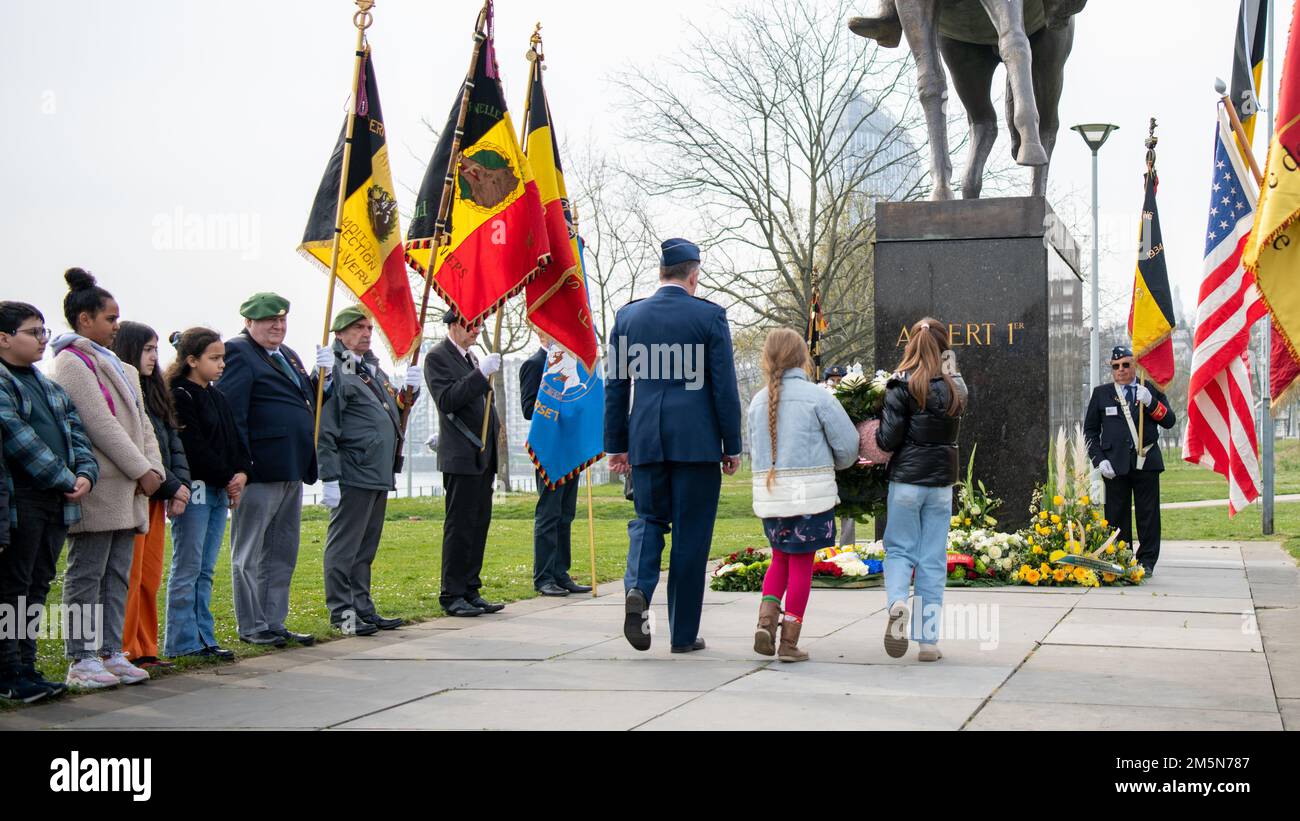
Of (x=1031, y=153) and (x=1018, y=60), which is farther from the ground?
(x=1018, y=60)

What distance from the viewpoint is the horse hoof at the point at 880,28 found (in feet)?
38.6

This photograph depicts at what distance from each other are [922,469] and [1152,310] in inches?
237

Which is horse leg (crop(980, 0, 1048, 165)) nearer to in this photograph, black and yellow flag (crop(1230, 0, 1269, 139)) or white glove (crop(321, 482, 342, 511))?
black and yellow flag (crop(1230, 0, 1269, 139))

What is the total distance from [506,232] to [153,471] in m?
3.52

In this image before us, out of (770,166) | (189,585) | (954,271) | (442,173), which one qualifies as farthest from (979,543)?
(770,166)

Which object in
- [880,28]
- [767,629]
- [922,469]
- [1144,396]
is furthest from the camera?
[880,28]

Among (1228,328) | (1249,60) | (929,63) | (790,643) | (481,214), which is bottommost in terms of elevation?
(790,643)

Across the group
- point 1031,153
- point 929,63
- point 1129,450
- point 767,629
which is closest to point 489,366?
point 767,629

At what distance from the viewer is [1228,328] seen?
367 inches

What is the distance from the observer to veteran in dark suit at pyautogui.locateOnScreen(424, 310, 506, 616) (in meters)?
9.51

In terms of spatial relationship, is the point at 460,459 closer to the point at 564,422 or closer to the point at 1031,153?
the point at 564,422

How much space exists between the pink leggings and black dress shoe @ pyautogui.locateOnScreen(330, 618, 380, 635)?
2828mm

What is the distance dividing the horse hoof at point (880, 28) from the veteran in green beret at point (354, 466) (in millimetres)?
5597
